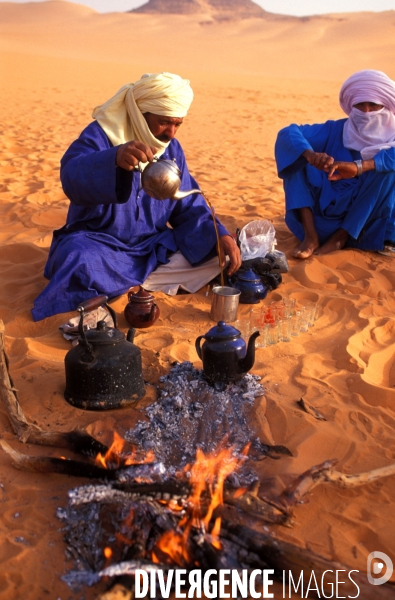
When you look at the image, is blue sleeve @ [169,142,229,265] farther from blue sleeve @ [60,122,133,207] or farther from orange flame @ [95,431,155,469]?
orange flame @ [95,431,155,469]

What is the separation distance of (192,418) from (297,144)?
302cm

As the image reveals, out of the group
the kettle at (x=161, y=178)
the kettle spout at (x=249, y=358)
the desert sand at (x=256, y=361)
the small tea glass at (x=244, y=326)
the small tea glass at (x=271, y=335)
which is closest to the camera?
the desert sand at (x=256, y=361)

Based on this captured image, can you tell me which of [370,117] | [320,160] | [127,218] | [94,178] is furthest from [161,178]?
[370,117]

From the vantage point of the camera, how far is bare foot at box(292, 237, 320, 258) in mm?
5004

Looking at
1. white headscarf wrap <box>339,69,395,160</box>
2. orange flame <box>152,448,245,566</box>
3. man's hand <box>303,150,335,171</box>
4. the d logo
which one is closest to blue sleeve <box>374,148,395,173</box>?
white headscarf wrap <box>339,69,395,160</box>

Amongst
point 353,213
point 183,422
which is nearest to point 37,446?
point 183,422

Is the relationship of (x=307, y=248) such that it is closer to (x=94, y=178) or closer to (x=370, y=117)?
(x=370, y=117)

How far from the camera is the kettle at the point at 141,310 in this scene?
374 centimetres

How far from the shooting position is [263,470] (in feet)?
8.30

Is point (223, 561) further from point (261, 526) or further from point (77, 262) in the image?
point (77, 262)

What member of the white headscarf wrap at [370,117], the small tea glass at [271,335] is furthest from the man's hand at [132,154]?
the white headscarf wrap at [370,117]

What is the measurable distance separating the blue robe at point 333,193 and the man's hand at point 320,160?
0.66ft

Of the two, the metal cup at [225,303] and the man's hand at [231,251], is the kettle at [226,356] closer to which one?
the metal cup at [225,303]

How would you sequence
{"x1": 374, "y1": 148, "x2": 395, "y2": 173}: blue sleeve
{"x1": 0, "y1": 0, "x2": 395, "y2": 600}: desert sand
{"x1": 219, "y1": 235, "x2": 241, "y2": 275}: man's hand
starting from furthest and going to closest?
1. {"x1": 374, "y1": 148, "x2": 395, "y2": 173}: blue sleeve
2. {"x1": 219, "y1": 235, "x2": 241, "y2": 275}: man's hand
3. {"x1": 0, "y1": 0, "x2": 395, "y2": 600}: desert sand
